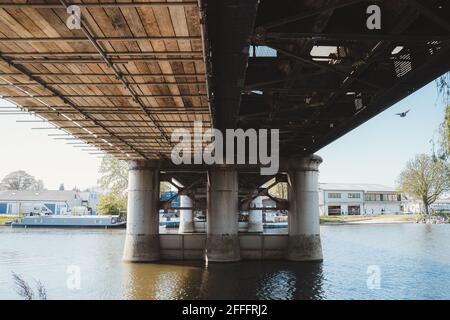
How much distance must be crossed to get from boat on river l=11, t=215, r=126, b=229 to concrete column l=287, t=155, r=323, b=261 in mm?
50684

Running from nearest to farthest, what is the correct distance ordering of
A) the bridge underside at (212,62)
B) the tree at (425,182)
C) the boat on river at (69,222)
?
the bridge underside at (212,62) → the boat on river at (69,222) → the tree at (425,182)

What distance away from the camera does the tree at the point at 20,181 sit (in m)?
164

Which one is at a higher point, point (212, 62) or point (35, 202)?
point (212, 62)

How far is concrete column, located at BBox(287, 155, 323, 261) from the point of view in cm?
3128

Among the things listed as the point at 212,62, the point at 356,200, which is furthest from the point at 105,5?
the point at 356,200

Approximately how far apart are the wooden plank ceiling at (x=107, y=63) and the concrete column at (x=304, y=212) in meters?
14.0

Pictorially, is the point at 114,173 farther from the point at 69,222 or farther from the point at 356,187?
the point at 356,187

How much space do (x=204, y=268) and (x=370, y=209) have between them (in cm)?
9902

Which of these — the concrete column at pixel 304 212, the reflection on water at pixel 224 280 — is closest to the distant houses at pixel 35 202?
the reflection on water at pixel 224 280

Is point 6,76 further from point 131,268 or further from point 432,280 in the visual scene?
point 432,280

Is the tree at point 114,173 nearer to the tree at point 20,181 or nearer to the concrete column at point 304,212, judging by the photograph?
the concrete column at point 304,212

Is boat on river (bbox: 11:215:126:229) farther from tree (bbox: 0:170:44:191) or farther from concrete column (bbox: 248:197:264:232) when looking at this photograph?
tree (bbox: 0:170:44:191)

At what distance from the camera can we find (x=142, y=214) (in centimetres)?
3141

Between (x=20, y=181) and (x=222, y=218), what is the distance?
523 ft
